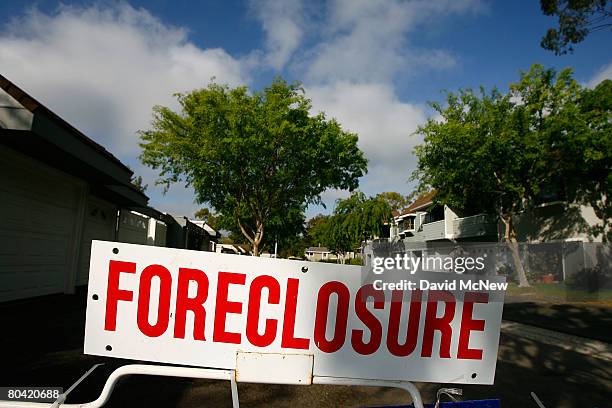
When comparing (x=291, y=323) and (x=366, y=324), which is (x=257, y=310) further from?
(x=366, y=324)

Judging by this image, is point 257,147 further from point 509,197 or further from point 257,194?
point 509,197

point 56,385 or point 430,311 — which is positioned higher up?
point 430,311

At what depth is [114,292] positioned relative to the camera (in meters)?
1.70

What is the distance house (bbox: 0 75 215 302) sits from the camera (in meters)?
6.52

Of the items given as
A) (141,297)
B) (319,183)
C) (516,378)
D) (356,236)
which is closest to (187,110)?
(319,183)

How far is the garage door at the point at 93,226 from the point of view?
1224 centimetres

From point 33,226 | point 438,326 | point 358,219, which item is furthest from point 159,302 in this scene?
point 358,219

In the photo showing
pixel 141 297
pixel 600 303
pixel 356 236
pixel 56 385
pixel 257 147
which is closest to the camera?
pixel 141 297

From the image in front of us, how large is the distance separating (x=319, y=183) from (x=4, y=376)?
60.8 feet

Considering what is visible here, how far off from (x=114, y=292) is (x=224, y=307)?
466 mm

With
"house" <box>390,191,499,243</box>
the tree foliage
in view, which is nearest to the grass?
"house" <box>390,191,499,243</box>

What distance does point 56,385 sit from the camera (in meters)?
4.07

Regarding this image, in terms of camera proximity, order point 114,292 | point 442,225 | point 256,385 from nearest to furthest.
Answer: point 114,292 < point 256,385 < point 442,225

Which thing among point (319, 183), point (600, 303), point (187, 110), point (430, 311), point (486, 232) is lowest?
Answer: point (600, 303)
